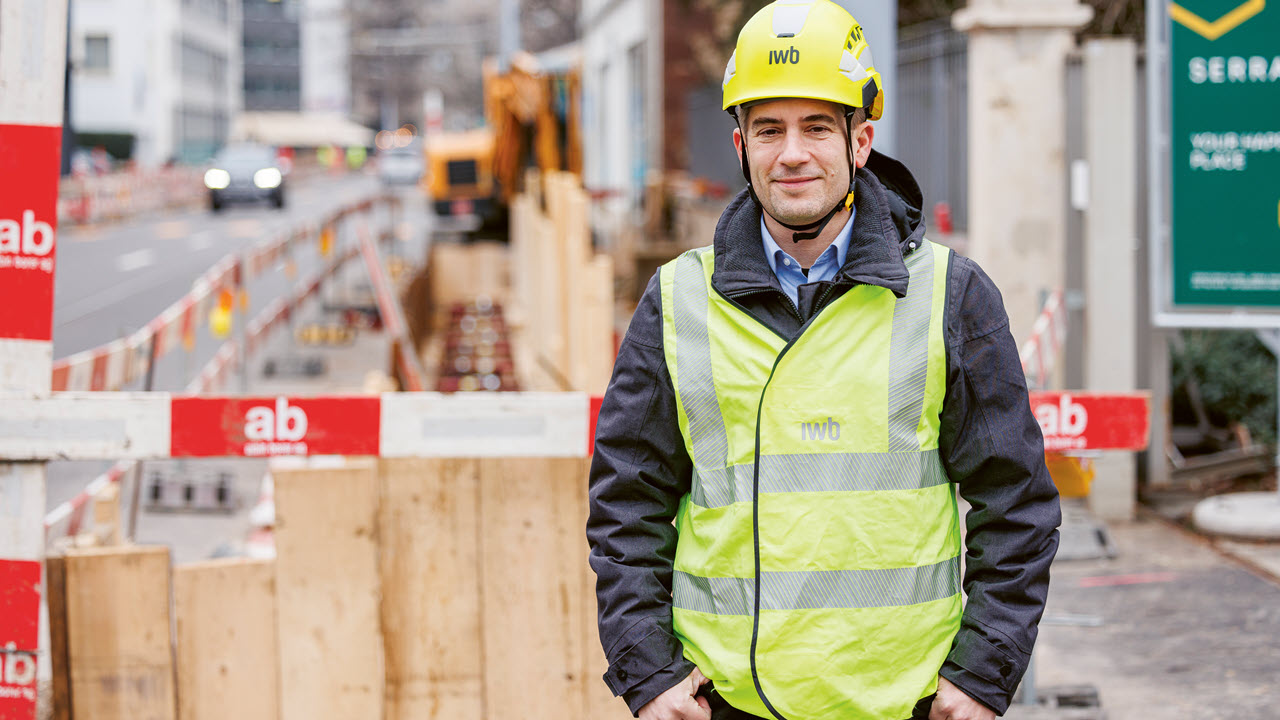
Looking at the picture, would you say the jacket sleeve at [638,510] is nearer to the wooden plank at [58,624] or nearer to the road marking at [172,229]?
the wooden plank at [58,624]

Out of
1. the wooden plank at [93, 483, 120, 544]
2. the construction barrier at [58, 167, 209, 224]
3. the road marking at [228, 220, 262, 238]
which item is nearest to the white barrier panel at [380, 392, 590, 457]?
the wooden plank at [93, 483, 120, 544]

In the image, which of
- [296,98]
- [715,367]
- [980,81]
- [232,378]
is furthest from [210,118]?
[715,367]

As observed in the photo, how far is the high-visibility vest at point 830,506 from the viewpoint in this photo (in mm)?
2439

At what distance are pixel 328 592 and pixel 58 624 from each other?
28.4 inches

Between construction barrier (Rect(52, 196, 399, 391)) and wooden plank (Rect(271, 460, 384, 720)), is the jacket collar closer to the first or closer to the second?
wooden plank (Rect(271, 460, 384, 720))

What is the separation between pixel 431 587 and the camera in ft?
13.1

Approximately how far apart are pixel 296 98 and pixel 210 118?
3869cm

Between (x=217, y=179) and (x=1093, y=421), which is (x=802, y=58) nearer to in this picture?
(x=1093, y=421)

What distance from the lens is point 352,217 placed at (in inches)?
915

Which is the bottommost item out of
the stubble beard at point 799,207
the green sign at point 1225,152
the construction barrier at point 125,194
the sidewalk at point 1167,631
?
the sidewalk at point 1167,631

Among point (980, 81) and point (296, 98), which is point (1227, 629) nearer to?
point (980, 81)

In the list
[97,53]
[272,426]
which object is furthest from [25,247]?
[97,53]

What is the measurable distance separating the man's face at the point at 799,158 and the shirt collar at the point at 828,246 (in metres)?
0.07

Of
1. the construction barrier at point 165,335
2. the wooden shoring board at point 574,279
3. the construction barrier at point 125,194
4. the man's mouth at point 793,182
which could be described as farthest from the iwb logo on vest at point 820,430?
the construction barrier at point 125,194
